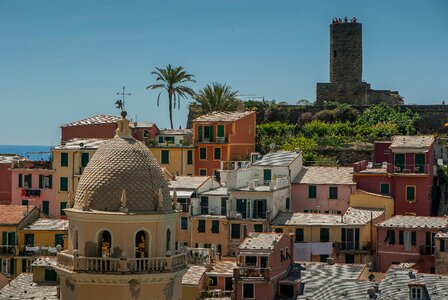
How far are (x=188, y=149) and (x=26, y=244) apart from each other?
16.6 meters

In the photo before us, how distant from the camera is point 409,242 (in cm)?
6544

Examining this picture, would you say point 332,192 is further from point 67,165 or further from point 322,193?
point 67,165

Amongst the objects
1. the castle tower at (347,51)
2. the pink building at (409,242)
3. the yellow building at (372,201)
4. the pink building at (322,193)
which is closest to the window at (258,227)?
the pink building at (322,193)

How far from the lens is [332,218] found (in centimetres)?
6956

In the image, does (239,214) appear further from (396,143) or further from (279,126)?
(279,126)

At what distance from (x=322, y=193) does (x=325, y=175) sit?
80.4 inches

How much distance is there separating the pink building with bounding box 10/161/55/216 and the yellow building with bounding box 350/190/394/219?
22647 millimetres

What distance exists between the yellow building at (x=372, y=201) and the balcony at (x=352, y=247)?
4141 millimetres

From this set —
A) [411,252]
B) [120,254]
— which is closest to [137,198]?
[120,254]

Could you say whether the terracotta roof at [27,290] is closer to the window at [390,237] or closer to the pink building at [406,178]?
the window at [390,237]

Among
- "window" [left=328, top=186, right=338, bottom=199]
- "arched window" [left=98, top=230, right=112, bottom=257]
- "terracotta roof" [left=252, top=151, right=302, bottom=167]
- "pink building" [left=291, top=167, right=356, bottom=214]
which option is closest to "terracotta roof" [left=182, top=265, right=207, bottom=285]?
"pink building" [left=291, top=167, right=356, bottom=214]

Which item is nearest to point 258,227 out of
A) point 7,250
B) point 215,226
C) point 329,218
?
point 215,226

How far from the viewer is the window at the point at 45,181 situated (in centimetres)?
8112

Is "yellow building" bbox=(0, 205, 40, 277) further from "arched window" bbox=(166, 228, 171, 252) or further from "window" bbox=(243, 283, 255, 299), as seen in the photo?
"arched window" bbox=(166, 228, 171, 252)
